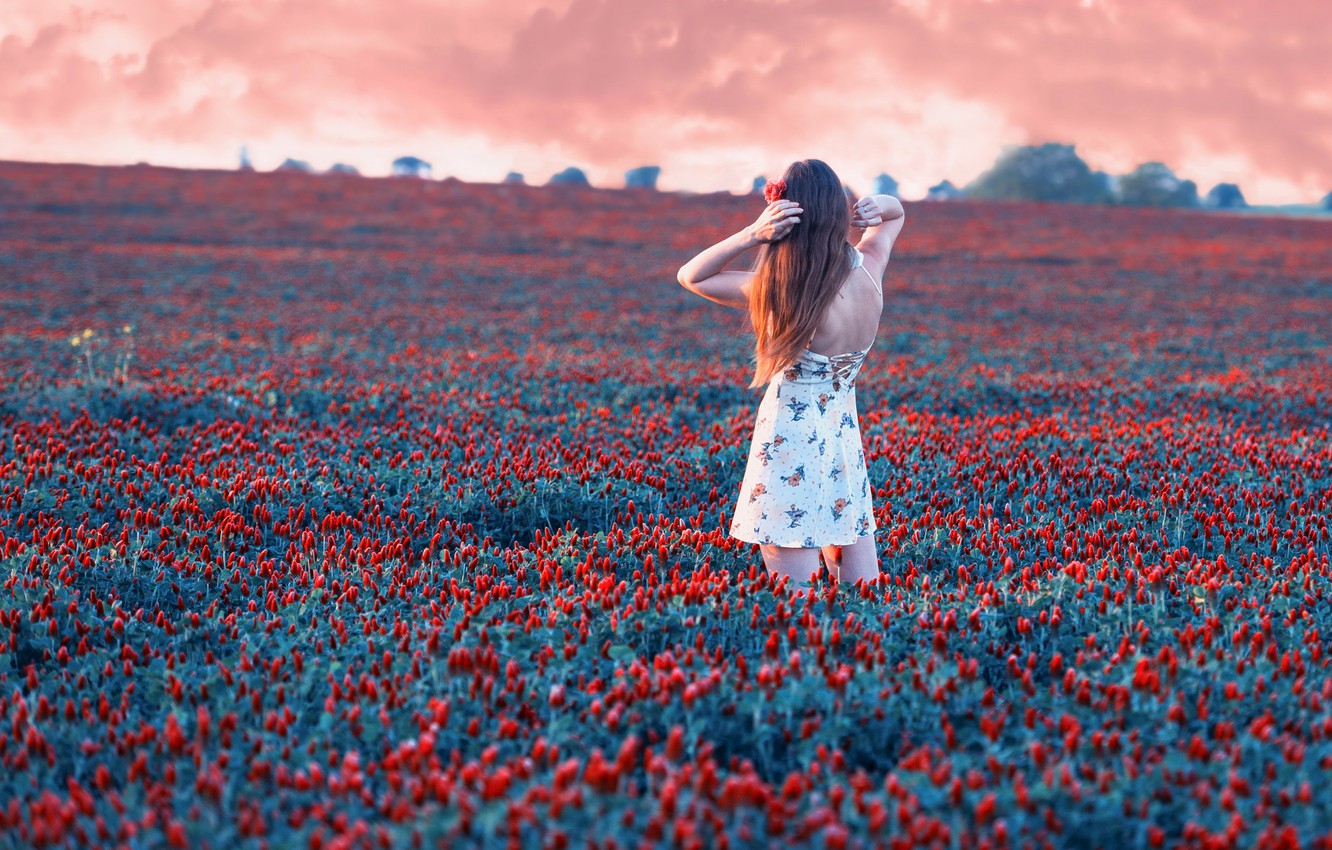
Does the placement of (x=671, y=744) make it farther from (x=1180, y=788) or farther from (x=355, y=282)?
(x=355, y=282)

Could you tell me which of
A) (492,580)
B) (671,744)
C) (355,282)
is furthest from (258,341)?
(671,744)

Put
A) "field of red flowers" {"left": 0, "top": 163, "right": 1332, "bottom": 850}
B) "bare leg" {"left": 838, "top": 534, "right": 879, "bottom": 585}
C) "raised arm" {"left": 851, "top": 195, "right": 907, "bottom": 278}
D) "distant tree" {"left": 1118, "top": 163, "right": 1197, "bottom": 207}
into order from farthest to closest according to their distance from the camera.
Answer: "distant tree" {"left": 1118, "top": 163, "right": 1197, "bottom": 207} < "bare leg" {"left": 838, "top": 534, "right": 879, "bottom": 585} < "raised arm" {"left": 851, "top": 195, "right": 907, "bottom": 278} < "field of red flowers" {"left": 0, "top": 163, "right": 1332, "bottom": 850}

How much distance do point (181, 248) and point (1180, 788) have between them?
35.6m

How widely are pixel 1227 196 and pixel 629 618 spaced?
100144mm

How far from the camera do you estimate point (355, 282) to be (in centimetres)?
2673

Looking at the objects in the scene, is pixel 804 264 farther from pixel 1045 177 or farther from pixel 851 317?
pixel 1045 177

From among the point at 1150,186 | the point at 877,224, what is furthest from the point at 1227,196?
the point at 877,224

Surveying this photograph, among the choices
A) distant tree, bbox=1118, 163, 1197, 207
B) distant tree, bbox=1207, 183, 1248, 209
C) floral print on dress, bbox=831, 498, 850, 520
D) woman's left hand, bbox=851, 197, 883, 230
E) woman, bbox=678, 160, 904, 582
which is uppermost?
distant tree, bbox=1207, 183, 1248, 209

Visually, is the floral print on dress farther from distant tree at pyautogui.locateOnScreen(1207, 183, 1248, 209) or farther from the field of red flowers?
distant tree at pyautogui.locateOnScreen(1207, 183, 1248, 209)

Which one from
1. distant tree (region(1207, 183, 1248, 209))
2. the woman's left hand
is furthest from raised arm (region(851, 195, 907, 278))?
distant tree (region(1207, 183, 1248, 209))

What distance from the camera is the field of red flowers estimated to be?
3154 millimetres

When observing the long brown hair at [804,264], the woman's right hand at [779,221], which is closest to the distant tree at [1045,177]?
the long brown hair at [804,264]

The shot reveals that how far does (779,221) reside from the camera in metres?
4.41

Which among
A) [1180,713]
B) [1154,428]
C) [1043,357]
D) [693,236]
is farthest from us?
[693,236]
